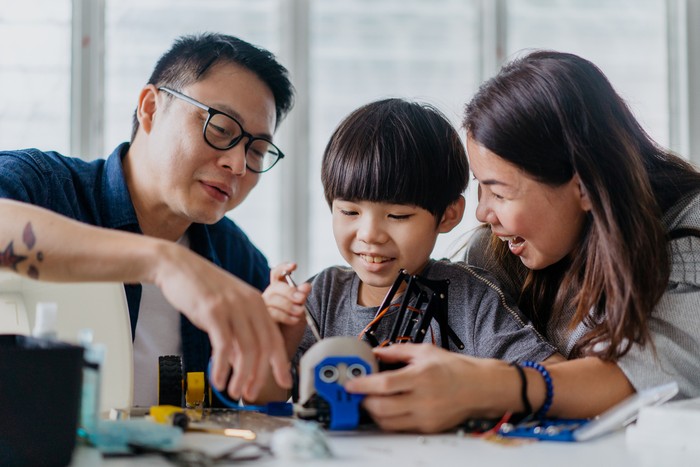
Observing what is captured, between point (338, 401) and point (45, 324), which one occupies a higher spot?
point (45, 324)

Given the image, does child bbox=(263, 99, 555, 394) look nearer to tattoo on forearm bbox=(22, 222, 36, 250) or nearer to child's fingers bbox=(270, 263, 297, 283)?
child's fingers bbox=(270, 263, 297, 283)

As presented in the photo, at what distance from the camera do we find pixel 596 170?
4.15ft

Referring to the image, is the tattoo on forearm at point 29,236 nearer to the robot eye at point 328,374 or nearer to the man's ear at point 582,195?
the robot eye at point 328,374

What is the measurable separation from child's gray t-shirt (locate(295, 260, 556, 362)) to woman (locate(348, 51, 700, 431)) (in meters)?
0.09

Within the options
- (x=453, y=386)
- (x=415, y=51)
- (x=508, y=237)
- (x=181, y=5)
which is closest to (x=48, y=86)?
(x=181, y=5)

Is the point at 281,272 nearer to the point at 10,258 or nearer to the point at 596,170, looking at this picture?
the point at 10,258

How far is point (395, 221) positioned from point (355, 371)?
480mm

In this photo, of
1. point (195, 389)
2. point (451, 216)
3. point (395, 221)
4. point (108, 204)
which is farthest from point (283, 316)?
point (108, 204)

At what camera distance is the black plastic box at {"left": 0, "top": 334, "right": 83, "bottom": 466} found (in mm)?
778

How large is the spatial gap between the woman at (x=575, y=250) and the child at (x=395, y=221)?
4.7 inches

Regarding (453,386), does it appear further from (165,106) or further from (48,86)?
(48,86)

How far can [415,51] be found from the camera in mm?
3463

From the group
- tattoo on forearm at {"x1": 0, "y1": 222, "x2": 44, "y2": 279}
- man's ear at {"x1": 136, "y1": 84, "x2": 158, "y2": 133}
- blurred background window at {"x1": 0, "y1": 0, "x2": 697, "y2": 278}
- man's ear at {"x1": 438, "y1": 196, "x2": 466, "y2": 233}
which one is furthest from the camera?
blurred background window at {"x1": 0, "y1": 0, "x2": 697, "y2": 278}

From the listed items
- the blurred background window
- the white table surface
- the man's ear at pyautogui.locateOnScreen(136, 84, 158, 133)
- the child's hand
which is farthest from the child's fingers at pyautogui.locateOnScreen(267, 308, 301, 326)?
the blurred background window
